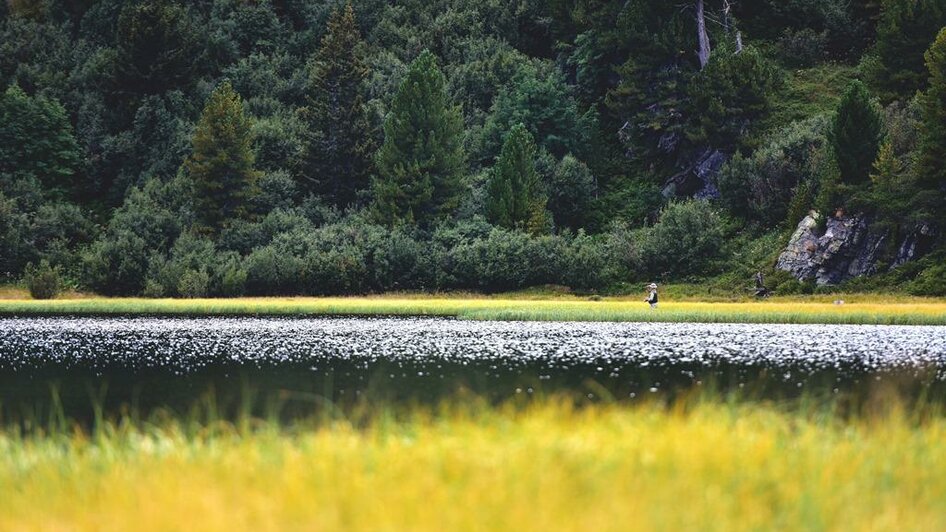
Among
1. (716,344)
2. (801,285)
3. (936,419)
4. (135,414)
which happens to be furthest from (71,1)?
(936,419)

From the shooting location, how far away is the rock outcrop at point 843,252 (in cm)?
6241

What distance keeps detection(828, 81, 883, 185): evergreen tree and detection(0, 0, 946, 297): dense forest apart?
16 centimetres

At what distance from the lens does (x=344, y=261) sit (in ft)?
239

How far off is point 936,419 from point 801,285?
1973 inches

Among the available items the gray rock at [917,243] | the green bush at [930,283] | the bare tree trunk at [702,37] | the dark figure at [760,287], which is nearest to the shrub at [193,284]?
the dark figure at [760,287]

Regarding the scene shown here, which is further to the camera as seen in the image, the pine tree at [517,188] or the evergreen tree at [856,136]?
the pine tree at [517,188]

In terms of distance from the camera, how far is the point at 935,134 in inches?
2335

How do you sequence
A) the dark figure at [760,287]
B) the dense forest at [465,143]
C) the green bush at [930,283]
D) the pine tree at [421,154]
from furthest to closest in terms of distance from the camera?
1. the pine tree at [421,154]
2. the dense forest at [465,143]
3. the dark figure at [760,287]
4. the green bush at [930,283]

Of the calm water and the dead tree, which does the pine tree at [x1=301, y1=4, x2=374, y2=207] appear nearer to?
the dead tree

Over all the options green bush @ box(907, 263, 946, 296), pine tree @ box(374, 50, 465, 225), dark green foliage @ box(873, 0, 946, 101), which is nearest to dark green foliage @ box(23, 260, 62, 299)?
pine tree @ box(374, 50, 465, 225)

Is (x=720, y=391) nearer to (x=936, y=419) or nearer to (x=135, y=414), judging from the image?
(x=936, y=419)

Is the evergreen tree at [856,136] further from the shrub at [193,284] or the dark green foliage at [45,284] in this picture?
the dark green foliage at [45,284]

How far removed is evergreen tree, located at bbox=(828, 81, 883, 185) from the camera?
205ft

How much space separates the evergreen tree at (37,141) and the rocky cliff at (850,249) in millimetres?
66901
